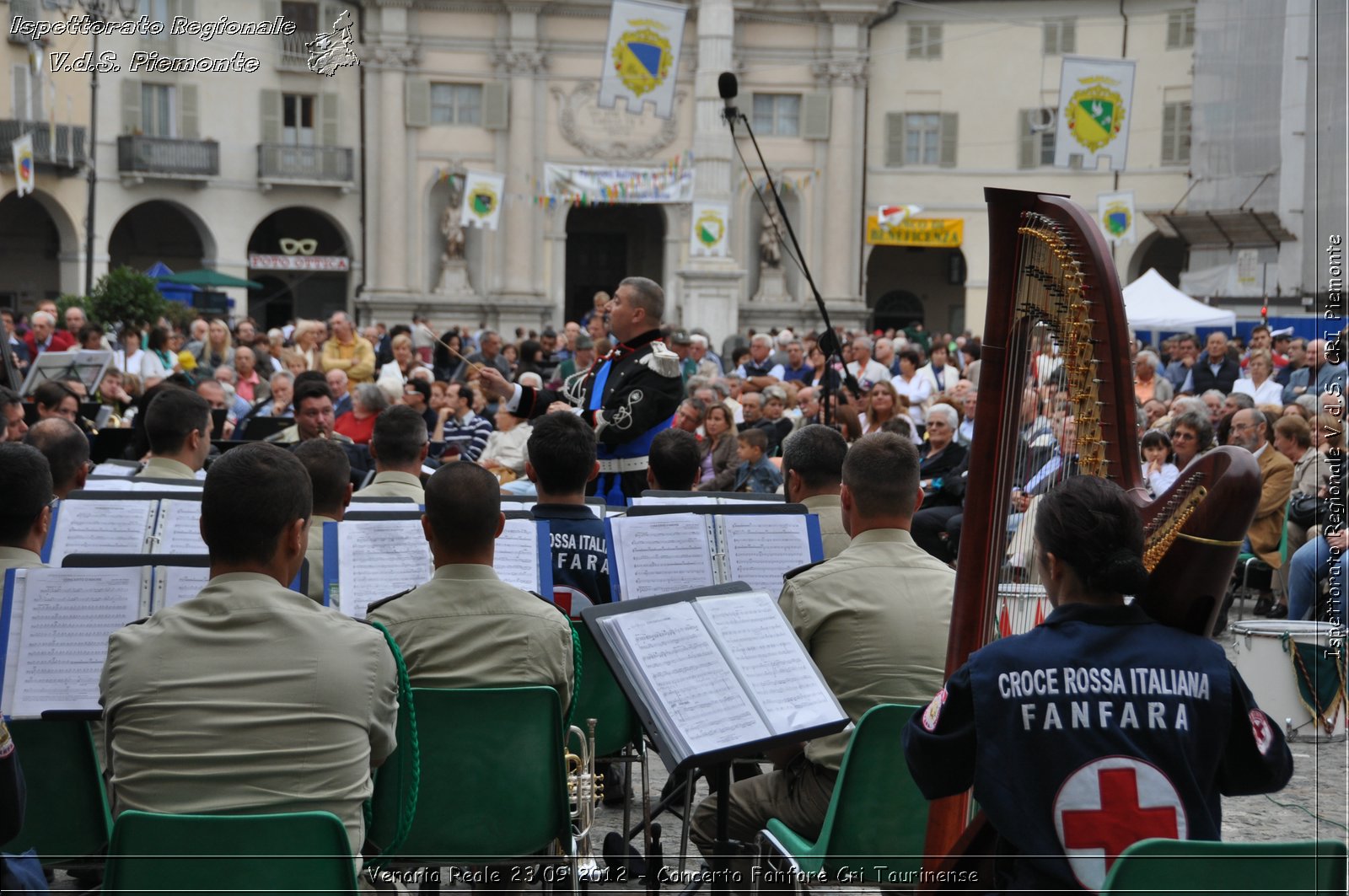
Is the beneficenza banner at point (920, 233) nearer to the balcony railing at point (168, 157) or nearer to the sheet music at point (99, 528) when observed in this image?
the balcony railing at point (168, 157)

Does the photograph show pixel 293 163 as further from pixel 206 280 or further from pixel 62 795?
pixel 62 795

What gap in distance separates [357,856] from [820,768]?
1.42 meters

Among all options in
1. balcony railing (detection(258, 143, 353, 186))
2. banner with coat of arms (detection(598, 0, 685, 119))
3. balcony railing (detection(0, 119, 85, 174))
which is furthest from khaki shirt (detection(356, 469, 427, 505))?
balcony railing (detection(258, 143, 353, 186))

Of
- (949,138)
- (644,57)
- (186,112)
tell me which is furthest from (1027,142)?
(186,112)

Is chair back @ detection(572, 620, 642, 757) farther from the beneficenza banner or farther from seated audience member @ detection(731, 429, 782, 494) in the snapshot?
the beneficenza banner

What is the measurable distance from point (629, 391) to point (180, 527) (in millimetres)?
2658

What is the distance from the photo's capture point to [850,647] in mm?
3865

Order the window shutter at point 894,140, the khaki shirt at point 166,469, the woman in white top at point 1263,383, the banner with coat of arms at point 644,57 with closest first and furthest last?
1. the khaki shirt at point 166,469
2. the woman in white top at point 1263,383
3. the banner with coat of arms at point 644,57
4. the window shutter at point 894,140

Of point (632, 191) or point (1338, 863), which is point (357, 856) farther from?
point (632, 191)

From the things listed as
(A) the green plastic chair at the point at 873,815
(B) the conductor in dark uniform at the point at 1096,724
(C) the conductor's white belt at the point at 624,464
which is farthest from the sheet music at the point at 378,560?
(C) the conductor's white belt at the point at 624,464

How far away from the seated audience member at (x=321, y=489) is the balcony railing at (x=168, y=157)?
97.8ft

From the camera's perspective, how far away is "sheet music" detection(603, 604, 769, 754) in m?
3.30

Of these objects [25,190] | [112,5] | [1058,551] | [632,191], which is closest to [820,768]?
[1058,551]

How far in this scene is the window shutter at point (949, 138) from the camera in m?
35.0
